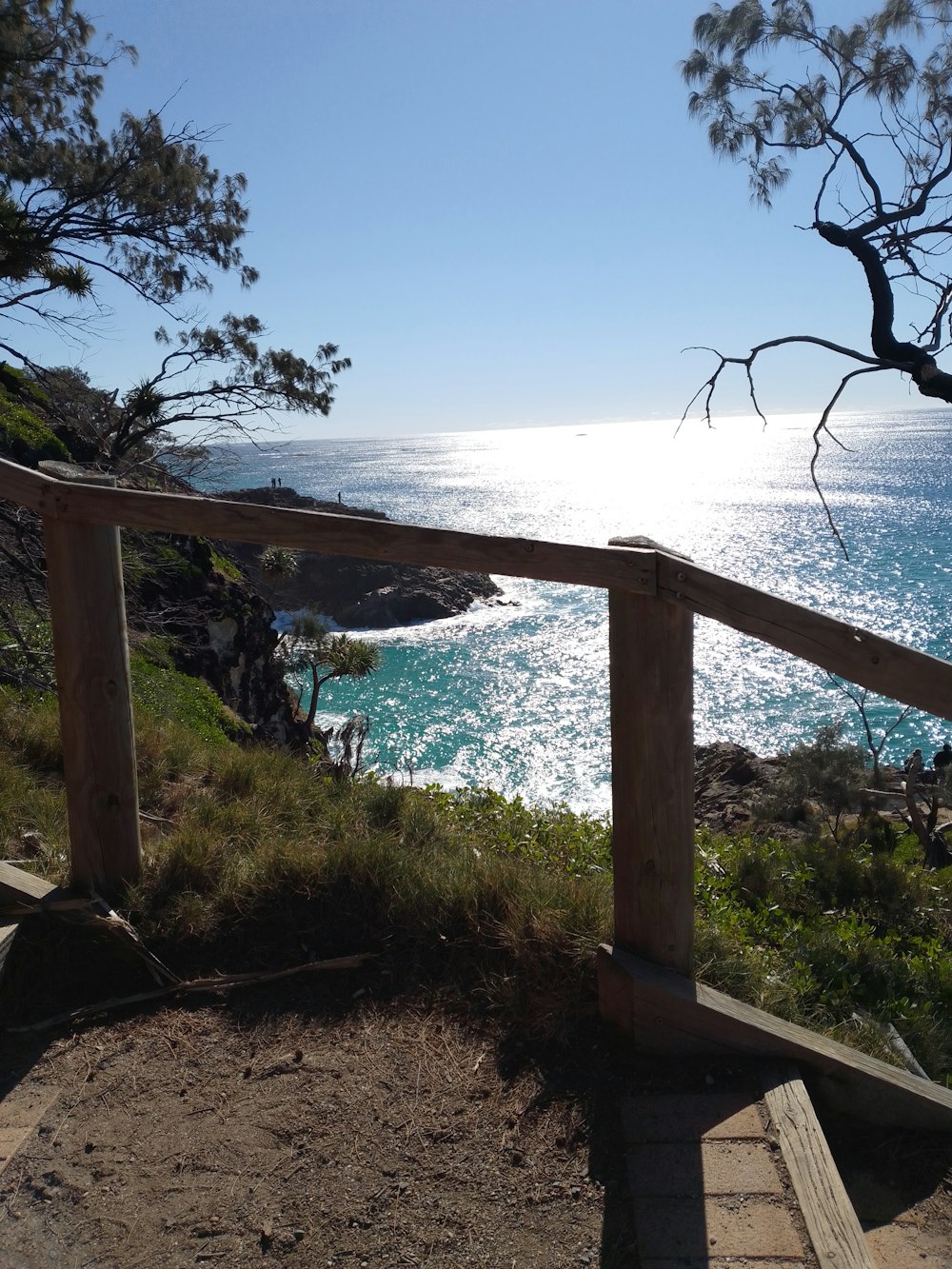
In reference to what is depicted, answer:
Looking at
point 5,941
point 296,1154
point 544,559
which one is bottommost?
point 296,1154

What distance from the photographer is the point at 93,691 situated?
3246 millimetres

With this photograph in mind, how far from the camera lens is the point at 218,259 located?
12.6m

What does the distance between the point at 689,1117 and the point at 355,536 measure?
187 centimetres

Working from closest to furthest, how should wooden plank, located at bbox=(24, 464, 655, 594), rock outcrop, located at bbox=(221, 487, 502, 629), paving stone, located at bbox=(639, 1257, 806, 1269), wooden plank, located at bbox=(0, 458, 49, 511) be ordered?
→ paving stone, located at bbox=(639, 1257, 806, 1269) < wooden plank, located at bbox=(24, 464, 655, 594) < wooden plank, located at bbox=(0, 458, 49, 511) < rock outcrop, located at bbox=(221, 487, 502, 629)

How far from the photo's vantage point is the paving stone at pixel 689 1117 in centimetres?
246

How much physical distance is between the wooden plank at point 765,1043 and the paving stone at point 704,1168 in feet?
1.09

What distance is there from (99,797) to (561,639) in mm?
42151

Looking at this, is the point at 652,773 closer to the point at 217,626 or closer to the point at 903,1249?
the point at 903,1249

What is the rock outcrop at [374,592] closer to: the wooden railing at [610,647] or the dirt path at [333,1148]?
the wooden railing at [610,647]

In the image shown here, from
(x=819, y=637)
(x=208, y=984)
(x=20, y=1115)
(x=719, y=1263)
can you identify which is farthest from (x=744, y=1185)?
(x=20, y=1115)

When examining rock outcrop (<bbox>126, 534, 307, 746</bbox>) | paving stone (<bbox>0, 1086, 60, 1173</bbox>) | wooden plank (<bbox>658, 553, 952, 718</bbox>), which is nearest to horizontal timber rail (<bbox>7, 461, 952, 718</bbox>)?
wooden plank (<bbox>658, 553, 952, 718</bbox>)

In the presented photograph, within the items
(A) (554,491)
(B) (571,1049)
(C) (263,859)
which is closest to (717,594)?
(B) (571,1049)

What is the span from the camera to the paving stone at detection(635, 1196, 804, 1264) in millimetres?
2098

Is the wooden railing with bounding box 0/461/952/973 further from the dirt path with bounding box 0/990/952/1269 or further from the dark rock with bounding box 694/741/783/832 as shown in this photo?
the dark rock with bounding box 694/741/783/832
